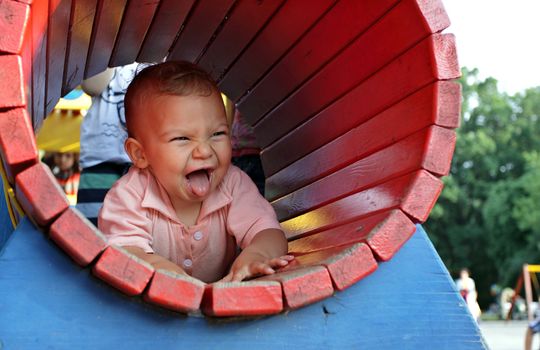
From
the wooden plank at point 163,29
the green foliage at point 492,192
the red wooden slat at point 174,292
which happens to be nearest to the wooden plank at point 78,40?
the wooden plank at point 163,29

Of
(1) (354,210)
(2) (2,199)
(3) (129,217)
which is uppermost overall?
(1) (354,210)

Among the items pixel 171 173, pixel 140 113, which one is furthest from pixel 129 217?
pixel 140 113

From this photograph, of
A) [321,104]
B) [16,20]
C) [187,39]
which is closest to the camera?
[16,20]

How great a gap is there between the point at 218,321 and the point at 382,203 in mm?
592

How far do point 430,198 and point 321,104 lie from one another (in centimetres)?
91

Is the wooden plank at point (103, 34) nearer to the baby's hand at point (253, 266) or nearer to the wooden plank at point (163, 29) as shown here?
the wooden plank at point (163, 29)

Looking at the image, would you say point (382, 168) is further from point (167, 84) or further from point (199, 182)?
point (167, 84)

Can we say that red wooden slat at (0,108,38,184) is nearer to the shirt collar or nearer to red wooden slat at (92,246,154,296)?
red wooden slat at (92,246,154,296)

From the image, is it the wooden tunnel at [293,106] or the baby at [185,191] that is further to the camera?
the baby at [185,191]

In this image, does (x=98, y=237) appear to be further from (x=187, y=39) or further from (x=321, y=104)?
(x=187, y=39)

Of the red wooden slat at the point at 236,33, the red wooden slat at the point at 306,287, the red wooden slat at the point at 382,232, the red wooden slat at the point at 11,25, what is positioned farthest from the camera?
the red wooden slat at the point at 236,33

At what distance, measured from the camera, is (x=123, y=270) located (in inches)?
64.1

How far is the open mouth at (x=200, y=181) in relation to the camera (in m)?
2.39

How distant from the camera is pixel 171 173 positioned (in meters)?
2.37
